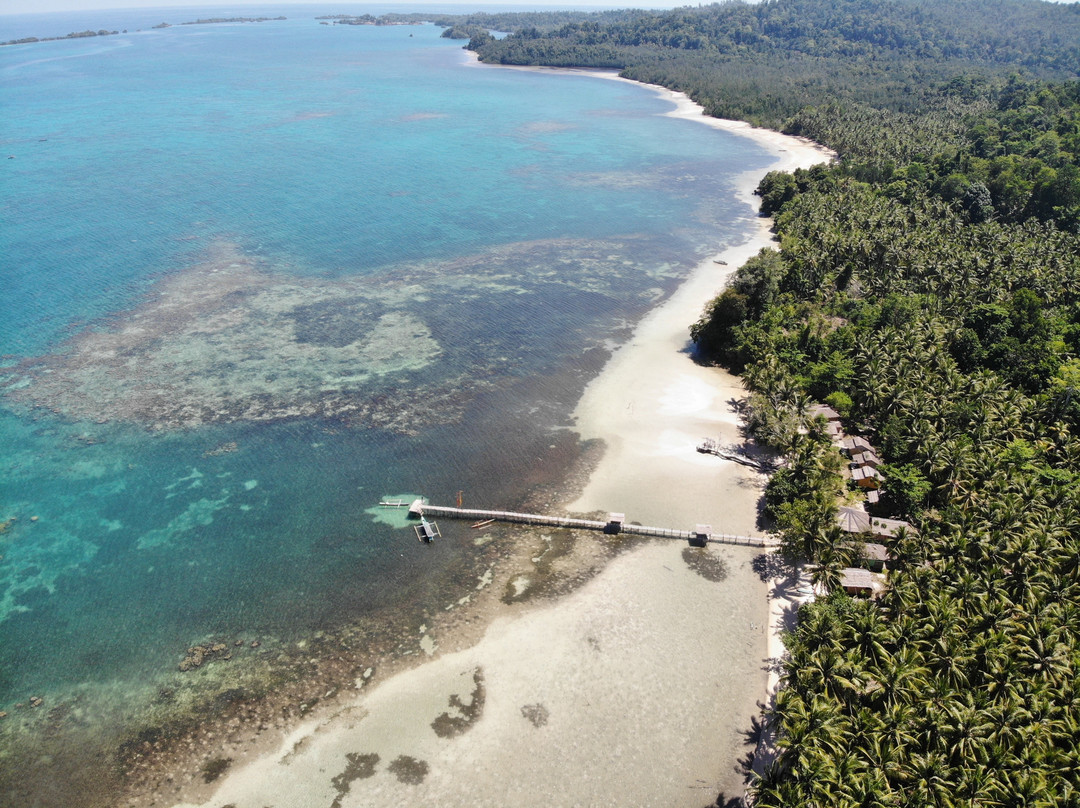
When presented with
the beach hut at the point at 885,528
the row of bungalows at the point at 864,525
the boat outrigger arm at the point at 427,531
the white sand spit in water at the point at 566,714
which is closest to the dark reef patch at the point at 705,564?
the white sand spit in water at the point at 566,714

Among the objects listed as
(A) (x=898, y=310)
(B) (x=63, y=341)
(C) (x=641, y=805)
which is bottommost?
(C) (x=641, y=805)

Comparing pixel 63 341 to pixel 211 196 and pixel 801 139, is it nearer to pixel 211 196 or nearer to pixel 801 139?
pixel 211 196

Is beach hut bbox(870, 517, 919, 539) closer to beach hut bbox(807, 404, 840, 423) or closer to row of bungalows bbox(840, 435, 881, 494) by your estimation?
row of bungalows bbox(840, 435, 881, 494)

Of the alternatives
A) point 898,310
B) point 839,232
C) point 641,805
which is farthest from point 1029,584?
point 839,232

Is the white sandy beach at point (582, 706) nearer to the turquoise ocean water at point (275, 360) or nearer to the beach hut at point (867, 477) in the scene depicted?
the beach hut at point (867, 477)

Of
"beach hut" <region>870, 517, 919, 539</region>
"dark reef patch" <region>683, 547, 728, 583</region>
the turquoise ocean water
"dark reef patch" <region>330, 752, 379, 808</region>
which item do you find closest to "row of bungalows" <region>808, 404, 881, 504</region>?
"beach hut" <region>870, 517, 919, 539</region>

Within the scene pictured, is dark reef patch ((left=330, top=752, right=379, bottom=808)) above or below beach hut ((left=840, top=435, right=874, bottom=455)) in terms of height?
below

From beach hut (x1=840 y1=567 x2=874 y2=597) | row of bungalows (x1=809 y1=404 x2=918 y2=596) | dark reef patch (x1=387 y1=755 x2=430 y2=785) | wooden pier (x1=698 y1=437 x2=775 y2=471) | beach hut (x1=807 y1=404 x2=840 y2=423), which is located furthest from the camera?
beach hut (x1=807 y1=404 x2=840 y2=423)
